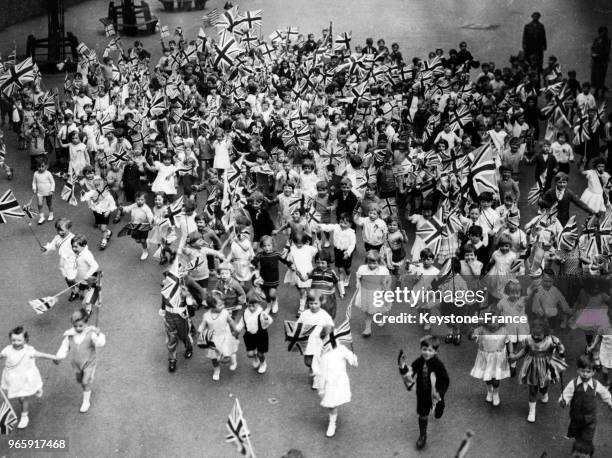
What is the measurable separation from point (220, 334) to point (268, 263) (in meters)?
1.76

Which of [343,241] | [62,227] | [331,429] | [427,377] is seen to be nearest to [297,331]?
[331,429]

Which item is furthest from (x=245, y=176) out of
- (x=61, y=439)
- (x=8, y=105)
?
(x=8, y=105)

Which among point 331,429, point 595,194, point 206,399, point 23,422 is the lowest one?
point 23,422

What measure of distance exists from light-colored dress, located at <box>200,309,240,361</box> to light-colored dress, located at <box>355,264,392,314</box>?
82.5 inches

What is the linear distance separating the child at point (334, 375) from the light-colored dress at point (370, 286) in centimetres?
202

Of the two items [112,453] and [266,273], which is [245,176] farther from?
[112,453]

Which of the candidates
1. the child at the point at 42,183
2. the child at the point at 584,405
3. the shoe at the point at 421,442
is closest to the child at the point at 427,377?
the shoe at the point at 421,442

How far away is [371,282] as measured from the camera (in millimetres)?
11750

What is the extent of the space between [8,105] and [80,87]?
1.92 metres

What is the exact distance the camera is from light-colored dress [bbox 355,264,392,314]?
11.7 metres

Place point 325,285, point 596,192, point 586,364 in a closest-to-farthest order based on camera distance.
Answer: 1. point 586,364
2. point 325,285
3. point 596,192

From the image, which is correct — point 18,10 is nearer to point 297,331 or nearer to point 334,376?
point 297,331

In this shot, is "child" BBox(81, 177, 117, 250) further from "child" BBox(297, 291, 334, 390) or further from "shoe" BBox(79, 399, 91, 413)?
"child" BBox(297, 291, 334, 390)

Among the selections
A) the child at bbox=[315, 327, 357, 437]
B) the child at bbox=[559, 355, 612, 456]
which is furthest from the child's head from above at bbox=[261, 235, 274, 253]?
the child at bbox=[559, 355, 612, 456]
